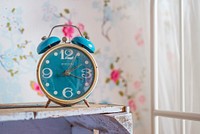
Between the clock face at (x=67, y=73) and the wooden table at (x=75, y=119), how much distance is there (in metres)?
0.06

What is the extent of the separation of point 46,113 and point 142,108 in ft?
3.22

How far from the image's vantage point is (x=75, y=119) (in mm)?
835

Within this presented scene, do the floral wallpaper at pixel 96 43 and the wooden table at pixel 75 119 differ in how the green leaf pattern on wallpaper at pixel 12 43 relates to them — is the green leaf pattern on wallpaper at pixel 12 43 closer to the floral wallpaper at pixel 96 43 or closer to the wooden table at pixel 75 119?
the floral wallpaper at pixel 96 43

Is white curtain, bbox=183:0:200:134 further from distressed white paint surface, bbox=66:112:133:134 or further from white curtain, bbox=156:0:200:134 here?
distressed white paint surface, bbox=66:112:133:134

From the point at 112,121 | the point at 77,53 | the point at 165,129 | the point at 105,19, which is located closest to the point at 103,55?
the point at 105,19

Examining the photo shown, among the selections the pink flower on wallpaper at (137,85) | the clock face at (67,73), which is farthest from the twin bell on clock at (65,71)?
the pink flower on wallpaper at (137,85)

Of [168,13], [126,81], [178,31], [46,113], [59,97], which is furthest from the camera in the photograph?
[126,81]

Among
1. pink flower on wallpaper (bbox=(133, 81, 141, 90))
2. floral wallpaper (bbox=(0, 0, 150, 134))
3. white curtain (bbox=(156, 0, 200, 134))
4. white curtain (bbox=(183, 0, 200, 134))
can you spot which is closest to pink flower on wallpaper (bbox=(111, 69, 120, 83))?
floral wallpaper (bbox=(0, 0, 150, 134))

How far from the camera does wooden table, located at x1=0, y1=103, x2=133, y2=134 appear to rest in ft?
2.58

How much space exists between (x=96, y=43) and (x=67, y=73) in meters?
0.67

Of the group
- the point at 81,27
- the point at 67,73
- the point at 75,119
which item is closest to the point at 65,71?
the point at 67,73

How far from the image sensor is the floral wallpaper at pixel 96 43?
134 centimetres

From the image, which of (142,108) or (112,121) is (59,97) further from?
(142,108)

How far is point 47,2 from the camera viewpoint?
1438mm
